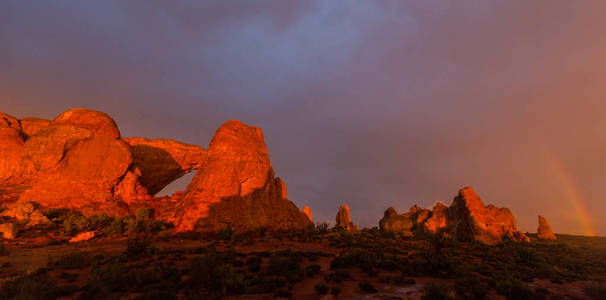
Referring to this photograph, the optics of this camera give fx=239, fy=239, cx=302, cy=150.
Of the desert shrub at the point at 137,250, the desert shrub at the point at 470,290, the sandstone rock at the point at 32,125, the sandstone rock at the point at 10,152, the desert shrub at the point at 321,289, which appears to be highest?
the sandstone rock at the point at 32,125

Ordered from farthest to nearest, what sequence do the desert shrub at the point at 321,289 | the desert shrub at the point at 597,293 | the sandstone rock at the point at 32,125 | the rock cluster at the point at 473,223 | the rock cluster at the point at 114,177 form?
1. the rock cluster at the point at 473,223
2. the sandstone rock at the point at 32,125
3. the rock cluster at the point at 114,177
4. the desert shrub at the point at 597,293
5. the desert shrub at the point at 321,289

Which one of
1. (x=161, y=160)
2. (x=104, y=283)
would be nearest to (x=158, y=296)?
(x=104, y=283)

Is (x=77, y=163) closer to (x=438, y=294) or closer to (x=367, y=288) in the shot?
(x=367, y=288)

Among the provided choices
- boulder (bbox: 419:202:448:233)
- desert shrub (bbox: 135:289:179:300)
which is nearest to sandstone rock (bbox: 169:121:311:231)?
desert shrub (bbox: 135:289:179:300)

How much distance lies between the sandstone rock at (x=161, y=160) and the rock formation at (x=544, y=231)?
363 ft

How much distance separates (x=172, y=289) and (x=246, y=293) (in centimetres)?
376

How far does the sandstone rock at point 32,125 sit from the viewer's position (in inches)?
1736

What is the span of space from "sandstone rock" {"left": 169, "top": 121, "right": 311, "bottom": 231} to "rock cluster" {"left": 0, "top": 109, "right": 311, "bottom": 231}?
0.40 ft

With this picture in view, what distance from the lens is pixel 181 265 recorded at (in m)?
17.5

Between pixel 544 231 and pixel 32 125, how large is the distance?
143m

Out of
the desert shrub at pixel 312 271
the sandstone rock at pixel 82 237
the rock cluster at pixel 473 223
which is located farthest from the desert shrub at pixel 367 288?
the rock cluster at pixel 473 223

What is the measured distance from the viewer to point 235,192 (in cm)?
3297

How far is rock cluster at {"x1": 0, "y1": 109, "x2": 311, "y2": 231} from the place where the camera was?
31875mm

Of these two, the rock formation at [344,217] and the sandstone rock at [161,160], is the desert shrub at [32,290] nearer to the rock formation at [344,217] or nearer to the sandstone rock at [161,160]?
the sandstone rock at [161,160]
